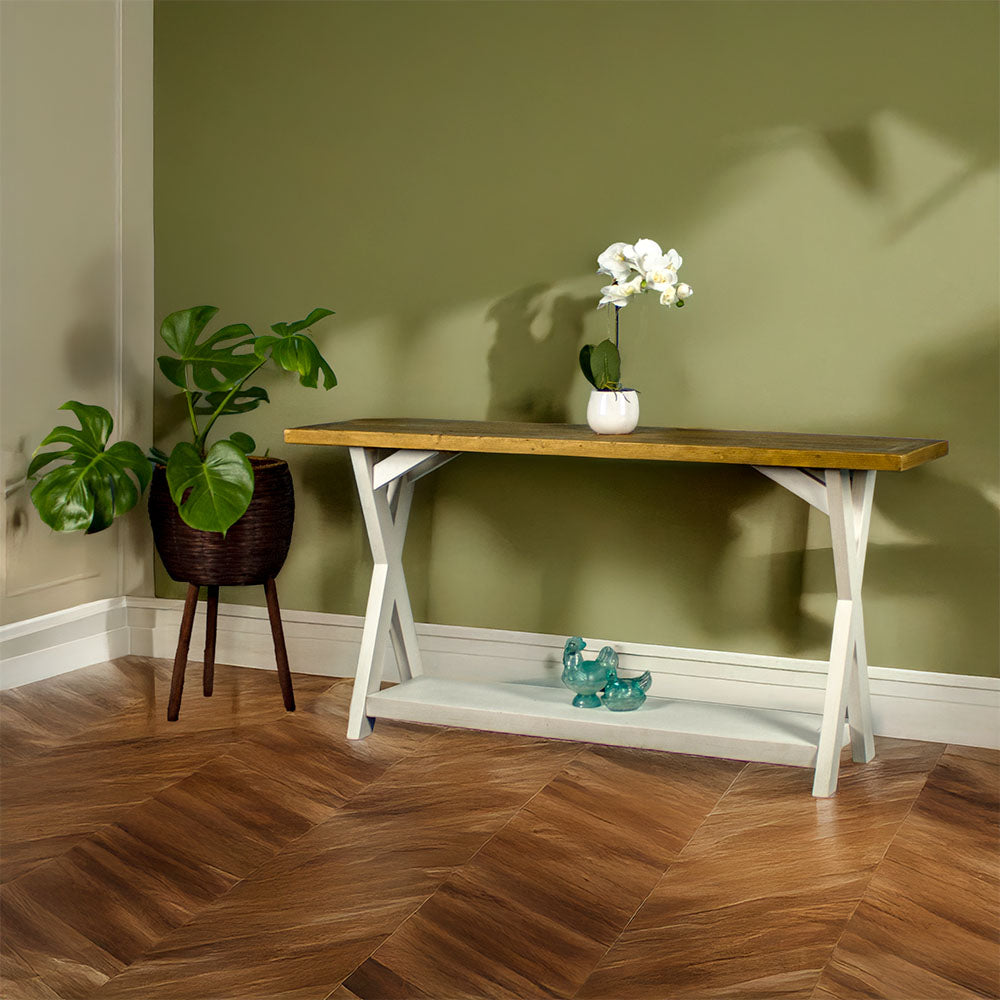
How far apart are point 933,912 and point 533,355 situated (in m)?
1.83

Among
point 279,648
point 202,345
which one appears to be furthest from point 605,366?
point 279,648

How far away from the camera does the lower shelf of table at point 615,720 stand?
283 centimetres

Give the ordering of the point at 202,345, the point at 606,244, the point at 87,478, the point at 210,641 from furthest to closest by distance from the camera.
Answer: the point at 210,641 → the point at 606,244 → the point at 202,345 → the point at 87,478

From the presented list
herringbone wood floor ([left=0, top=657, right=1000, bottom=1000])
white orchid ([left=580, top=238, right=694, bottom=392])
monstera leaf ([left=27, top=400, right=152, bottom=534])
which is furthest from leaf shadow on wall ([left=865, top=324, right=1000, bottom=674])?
monstera leaf ([left=27, top=400, right=152, bottom=534])

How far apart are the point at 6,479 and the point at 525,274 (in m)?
1.57

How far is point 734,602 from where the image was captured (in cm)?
329

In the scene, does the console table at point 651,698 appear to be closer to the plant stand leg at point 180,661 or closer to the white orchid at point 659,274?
the white orchid at point 659,274

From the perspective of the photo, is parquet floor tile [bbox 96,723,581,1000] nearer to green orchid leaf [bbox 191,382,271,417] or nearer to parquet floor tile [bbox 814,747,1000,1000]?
parquet floor tile [bbox 814,747,1000,1000]

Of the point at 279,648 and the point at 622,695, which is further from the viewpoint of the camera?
the point at 279,648

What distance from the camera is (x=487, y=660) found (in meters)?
3.54

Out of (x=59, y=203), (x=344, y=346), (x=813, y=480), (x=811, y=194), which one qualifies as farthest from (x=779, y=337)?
(x=59, y=203)

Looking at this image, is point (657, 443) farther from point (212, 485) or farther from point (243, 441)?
point (243, 441)

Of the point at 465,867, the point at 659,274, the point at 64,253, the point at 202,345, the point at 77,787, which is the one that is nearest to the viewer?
the point at 465,867

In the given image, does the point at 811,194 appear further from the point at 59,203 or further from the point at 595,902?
the point at 59,203
